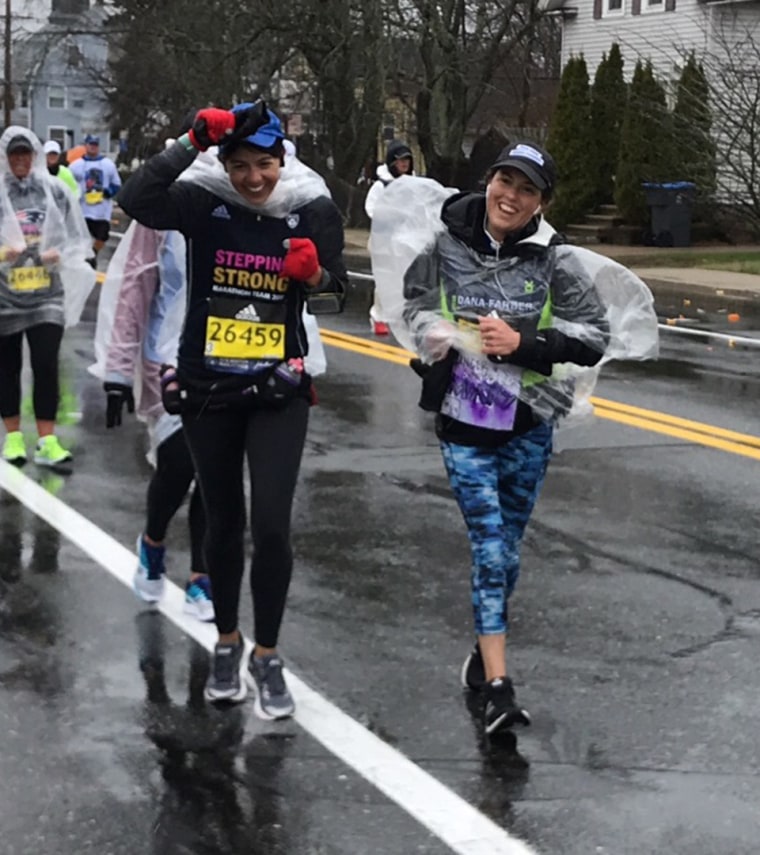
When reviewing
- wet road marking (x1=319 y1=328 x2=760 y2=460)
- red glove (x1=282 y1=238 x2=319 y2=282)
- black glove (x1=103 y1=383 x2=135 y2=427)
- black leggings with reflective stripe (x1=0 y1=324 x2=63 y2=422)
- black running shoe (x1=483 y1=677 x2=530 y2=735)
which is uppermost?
red glove (x1=282 y1=238 x2=319 y2=282)

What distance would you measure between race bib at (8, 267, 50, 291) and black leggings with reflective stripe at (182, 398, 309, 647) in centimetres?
393

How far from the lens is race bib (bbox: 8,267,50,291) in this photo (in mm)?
8633

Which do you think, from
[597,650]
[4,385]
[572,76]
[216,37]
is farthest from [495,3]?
[597,650]

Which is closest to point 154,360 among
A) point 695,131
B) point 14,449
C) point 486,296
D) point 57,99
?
point 486,296

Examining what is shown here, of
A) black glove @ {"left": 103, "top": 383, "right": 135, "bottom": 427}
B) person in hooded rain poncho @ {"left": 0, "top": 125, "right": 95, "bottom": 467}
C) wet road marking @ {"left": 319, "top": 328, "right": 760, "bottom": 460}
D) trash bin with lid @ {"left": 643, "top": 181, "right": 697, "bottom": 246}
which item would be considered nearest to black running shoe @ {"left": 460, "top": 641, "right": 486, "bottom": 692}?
black glove @ {"left": 103, "top": 383, "right": 135, "bottom": 427}

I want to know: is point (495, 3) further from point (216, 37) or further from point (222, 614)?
point (222, 614)

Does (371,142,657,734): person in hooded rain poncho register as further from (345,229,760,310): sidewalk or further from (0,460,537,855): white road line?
(345,229,760,310): sidewalk

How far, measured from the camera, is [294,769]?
14.9ft

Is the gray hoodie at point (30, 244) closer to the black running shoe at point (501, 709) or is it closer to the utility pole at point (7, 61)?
the black running shoe at point (501, 709)

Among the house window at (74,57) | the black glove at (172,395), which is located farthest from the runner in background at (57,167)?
the house window at (74,57)

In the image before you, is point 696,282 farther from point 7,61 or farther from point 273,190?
point 7,61

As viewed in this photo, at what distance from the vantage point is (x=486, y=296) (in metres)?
5.00

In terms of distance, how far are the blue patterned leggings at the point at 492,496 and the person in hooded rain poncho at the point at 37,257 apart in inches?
166

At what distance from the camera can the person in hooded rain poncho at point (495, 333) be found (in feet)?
16.2
